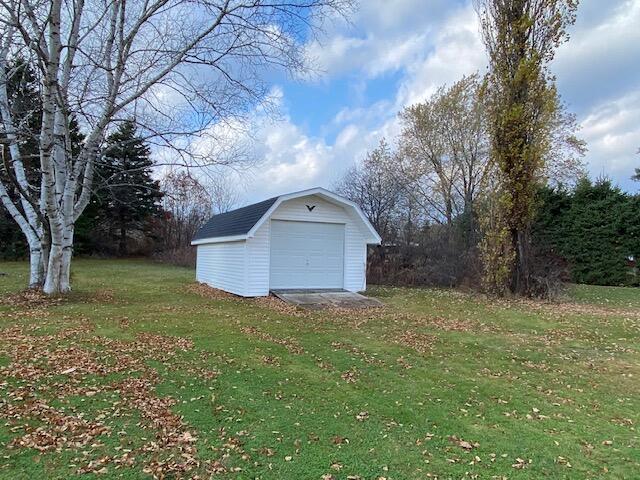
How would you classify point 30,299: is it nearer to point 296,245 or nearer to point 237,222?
point 237,222

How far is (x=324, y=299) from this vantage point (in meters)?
11.6

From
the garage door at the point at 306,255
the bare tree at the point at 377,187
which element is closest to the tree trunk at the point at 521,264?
the garage door at the point at 306,255

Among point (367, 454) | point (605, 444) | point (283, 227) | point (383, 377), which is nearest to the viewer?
point (367, 454)

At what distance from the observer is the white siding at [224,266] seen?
41.3 feet

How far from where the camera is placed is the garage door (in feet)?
42.4

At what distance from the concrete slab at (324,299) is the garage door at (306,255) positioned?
0.49 meters

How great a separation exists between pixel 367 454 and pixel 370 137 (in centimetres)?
2295

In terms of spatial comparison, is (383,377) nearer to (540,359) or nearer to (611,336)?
(540,359)

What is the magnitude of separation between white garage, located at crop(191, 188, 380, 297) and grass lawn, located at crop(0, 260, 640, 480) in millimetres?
3957

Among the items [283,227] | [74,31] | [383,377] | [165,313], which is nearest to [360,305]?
[283,227]

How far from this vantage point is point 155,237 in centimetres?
3133

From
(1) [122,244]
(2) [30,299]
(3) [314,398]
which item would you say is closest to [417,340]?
(3) [314,398]

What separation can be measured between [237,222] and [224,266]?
151cm

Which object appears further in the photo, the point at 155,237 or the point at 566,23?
the point at 155,237
